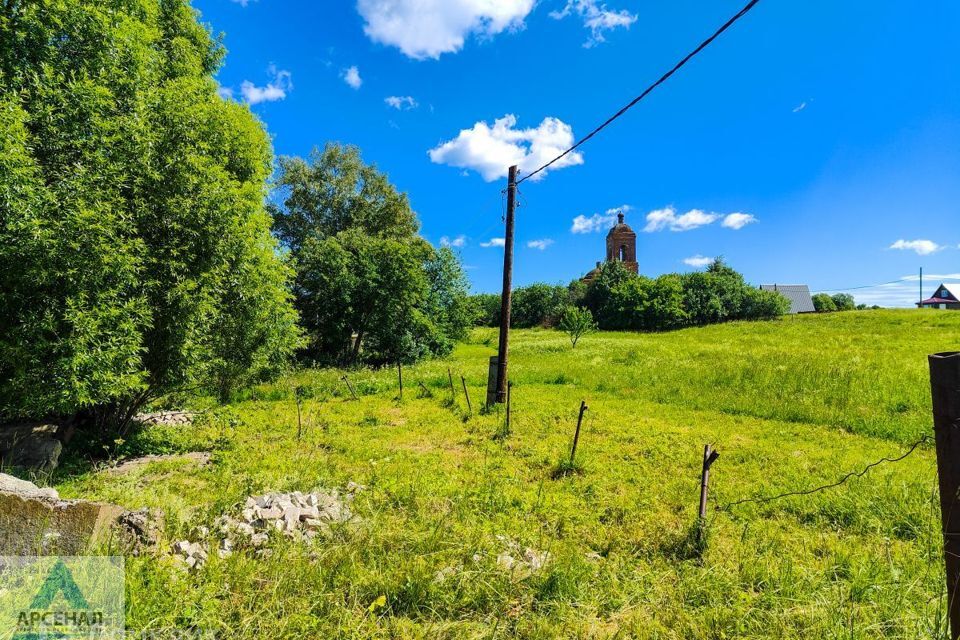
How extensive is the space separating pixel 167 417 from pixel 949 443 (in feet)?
47.8

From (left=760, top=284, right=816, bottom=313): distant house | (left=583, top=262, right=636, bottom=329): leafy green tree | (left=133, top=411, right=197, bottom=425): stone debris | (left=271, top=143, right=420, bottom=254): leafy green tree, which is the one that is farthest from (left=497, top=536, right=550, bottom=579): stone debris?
(left=760, top=284, right=816, bottom=313): distant house

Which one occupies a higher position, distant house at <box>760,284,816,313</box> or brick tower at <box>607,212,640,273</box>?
brick tower at <box>607,212,640,273</box>

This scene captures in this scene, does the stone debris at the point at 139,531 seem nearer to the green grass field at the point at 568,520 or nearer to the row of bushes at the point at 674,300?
the green grass field at the point at 568,520

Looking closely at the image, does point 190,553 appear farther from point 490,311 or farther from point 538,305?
point 490,311

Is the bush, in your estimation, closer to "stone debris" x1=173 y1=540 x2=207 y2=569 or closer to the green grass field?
the green grass field

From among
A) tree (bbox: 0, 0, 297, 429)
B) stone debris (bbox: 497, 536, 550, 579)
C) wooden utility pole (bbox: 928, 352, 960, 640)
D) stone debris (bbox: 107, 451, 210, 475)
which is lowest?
stone debris (bbox: 107, 451, 210, 475)

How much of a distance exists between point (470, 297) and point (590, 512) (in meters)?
27.5

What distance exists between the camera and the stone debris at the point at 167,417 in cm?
1010

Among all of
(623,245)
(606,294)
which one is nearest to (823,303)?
(623,245)

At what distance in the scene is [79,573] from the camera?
10.7ft

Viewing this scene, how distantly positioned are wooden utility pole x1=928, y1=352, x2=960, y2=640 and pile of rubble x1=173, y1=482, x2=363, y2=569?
17.2ft

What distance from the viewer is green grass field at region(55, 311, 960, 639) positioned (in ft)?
11.0
